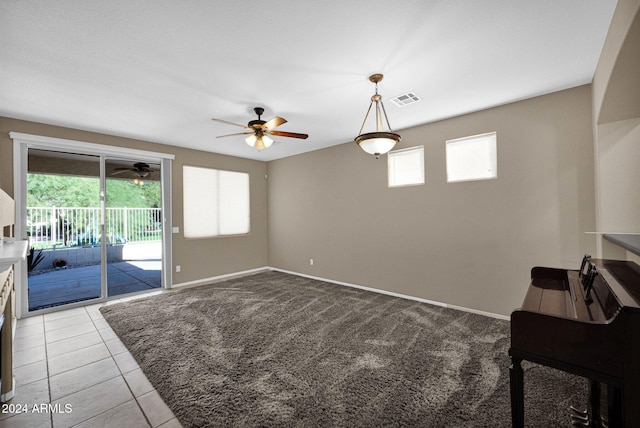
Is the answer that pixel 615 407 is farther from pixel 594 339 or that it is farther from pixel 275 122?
pixel 275 122

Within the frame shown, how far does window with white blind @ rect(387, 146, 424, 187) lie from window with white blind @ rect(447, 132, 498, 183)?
1.36 feet

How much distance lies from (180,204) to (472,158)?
16.2ft

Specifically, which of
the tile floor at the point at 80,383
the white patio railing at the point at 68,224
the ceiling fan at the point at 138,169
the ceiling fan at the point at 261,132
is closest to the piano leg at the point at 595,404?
the tile floor at the point at 80,383

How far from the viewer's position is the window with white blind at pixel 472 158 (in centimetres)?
333

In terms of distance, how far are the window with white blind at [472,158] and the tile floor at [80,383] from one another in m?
3.91

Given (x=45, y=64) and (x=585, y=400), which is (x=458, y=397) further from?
(x=45, y=64)

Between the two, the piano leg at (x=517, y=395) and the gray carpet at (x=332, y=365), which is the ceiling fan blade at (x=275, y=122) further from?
the piano leg at (x=517, y=395)

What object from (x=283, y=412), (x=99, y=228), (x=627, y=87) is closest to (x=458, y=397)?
(x=283, y=412)

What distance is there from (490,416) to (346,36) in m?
2.78

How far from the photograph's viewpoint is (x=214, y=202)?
218 inches

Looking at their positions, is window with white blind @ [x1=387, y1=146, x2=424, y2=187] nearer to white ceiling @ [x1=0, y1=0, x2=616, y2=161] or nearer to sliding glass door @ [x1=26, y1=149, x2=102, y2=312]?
white ceiling @ [x1=0, y1=0, x2=616, y2=161]

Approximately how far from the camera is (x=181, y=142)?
4.71 m

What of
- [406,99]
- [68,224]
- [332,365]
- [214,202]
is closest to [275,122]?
[406,99]

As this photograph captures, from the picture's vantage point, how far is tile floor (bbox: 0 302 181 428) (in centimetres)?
174
